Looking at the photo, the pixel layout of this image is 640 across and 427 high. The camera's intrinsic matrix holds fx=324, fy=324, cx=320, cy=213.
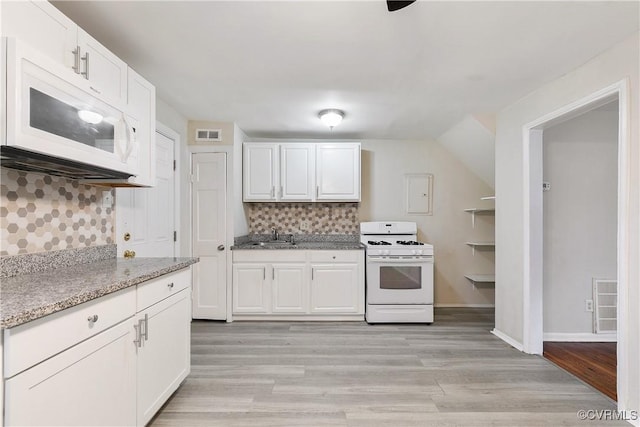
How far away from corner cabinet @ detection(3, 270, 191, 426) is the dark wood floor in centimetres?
289

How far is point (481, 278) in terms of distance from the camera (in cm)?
418

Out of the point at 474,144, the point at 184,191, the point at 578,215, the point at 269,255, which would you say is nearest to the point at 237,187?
the point at 184,191

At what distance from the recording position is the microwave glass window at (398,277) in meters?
3.67

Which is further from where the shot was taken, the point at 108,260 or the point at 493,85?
the point at 493,85

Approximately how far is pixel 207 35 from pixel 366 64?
1.06 metres

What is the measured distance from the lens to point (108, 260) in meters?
2.22

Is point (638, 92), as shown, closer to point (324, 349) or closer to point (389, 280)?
point (389, 280)

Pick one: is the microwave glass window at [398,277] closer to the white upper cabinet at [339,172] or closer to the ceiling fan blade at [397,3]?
the white upper cabinet at [339,172]

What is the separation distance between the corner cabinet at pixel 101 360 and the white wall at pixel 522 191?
107 inches

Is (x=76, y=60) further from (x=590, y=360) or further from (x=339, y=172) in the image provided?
(x=590, y=360)

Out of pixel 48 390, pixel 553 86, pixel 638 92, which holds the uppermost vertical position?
pixel 553 86

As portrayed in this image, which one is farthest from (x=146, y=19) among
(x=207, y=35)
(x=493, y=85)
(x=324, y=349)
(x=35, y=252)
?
(x=324, y=349)

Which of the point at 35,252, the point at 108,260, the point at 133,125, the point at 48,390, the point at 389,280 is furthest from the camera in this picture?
the point at 389,280

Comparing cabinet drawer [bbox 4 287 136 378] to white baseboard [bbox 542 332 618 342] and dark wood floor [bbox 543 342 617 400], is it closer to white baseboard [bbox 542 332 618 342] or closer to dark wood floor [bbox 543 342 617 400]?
dark wood floor [bbox 543 342 617 400]
